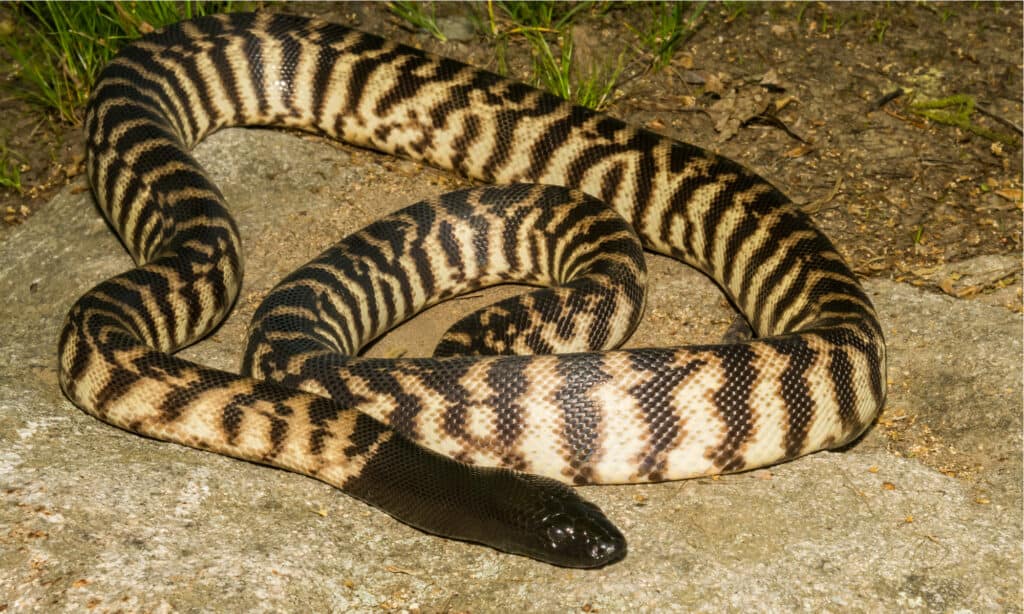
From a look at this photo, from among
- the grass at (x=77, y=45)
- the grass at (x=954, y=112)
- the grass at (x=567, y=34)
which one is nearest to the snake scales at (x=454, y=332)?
the grass at (x=77, y=45)

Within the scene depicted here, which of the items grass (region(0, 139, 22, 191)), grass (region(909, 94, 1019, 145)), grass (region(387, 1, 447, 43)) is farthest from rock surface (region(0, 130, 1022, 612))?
grass (region(387, 1, 447, 43))

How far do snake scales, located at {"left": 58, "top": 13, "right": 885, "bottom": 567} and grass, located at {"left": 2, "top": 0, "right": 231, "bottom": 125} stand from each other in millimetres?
448

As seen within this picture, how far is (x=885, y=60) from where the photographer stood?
9070 millimetres

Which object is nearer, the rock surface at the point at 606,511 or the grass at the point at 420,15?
the rock surface at the point at 606,511

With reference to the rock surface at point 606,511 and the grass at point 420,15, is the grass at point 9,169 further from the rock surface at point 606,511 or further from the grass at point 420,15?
the grass at point 420,15

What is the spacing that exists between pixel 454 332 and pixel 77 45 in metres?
5.05

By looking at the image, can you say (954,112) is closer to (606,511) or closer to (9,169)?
(606,511)

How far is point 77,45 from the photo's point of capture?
9.00 meters

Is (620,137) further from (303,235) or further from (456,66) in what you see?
(303,235)

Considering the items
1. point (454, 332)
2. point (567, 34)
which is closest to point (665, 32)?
point (567, 34)

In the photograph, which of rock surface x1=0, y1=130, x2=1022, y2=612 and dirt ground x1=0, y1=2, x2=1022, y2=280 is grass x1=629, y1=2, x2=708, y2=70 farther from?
rock surface x1=0, y1=130, x2=1022, y2=612

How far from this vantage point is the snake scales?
522 cm

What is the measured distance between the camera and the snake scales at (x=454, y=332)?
5.22 m

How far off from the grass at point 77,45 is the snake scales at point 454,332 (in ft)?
1.47
